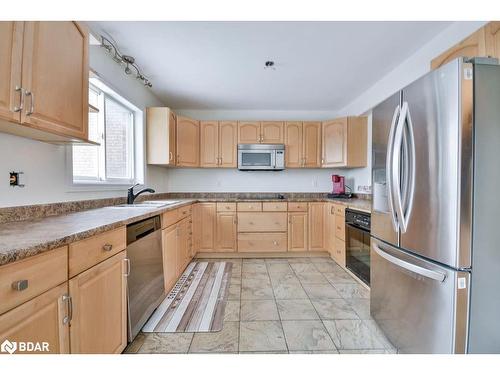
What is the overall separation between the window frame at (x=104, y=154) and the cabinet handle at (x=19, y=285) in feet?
4.06

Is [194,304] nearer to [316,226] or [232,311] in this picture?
[232,311]

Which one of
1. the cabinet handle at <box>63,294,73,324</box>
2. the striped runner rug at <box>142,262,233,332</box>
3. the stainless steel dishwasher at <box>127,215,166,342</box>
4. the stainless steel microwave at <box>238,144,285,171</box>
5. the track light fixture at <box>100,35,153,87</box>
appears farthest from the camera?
the stainless steel microwave at <box>238,144,285,171</box>

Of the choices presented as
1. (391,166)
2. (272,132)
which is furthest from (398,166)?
(272,132)

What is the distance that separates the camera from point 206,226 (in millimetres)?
3506

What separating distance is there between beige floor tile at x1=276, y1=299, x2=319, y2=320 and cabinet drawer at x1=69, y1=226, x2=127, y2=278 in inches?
54.9

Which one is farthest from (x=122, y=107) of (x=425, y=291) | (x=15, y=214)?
(x=425, y=291)

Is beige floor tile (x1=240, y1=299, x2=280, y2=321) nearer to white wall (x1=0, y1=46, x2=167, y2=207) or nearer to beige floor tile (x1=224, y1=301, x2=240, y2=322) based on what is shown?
beige floor tile (x1=224, y1=301, x2=240, y2=322)

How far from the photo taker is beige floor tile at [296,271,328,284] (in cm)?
268

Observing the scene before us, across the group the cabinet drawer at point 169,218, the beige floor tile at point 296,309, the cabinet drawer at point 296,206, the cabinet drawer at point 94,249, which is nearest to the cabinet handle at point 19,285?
the cabinet drawer at point 94,249

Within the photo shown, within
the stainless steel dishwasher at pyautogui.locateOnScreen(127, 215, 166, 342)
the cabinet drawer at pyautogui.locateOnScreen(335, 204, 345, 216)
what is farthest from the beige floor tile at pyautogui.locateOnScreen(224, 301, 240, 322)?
the cabinet drawer at pyautogui.locateOnScreen(335, 204, 345, 216)

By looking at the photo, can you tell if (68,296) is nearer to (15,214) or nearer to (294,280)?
(15,214)

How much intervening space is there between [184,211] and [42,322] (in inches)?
81.5

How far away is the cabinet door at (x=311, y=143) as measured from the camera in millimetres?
3844

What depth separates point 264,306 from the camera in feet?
6.95
